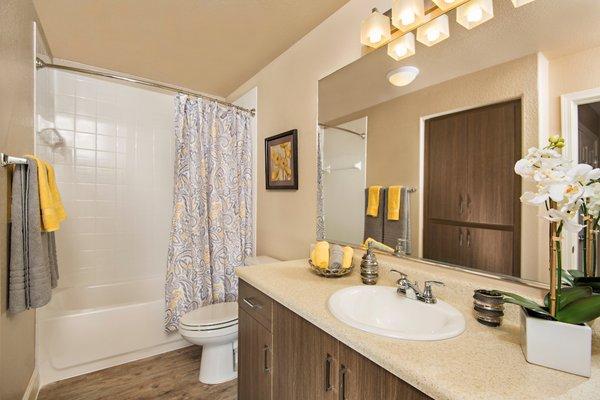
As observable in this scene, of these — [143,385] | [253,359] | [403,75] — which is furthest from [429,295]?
[143,385]

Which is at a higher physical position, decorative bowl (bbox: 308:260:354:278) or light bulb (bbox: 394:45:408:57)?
light bulb (bbox: 394:45:408:57)

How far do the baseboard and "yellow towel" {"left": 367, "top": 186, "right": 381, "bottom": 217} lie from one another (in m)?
2.15

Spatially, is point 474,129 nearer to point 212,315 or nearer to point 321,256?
point 321,256

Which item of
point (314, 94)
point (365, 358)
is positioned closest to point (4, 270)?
point (365, 358)

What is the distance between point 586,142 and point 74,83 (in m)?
3.30

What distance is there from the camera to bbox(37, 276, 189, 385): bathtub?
1859 mm

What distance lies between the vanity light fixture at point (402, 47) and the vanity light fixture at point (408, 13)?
0.13 feet

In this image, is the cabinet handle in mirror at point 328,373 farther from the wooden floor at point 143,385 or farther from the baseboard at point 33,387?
the baseboard at point 33,387

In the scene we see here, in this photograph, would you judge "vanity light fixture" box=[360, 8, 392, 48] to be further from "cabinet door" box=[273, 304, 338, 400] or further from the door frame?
"cabinet door" box=[273, 304, 338, 400]

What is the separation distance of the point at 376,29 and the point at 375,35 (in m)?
0.03

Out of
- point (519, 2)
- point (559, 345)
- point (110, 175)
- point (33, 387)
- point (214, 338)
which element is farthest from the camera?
point (110, 175)

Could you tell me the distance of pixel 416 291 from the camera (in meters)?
1.08

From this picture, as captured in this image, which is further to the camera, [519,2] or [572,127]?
[519,2]

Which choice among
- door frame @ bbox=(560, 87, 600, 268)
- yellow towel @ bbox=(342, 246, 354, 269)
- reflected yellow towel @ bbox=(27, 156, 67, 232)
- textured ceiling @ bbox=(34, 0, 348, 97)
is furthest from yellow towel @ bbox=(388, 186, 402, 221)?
reflected yellow towel @ bbox=(27, 156, 67, 232)
